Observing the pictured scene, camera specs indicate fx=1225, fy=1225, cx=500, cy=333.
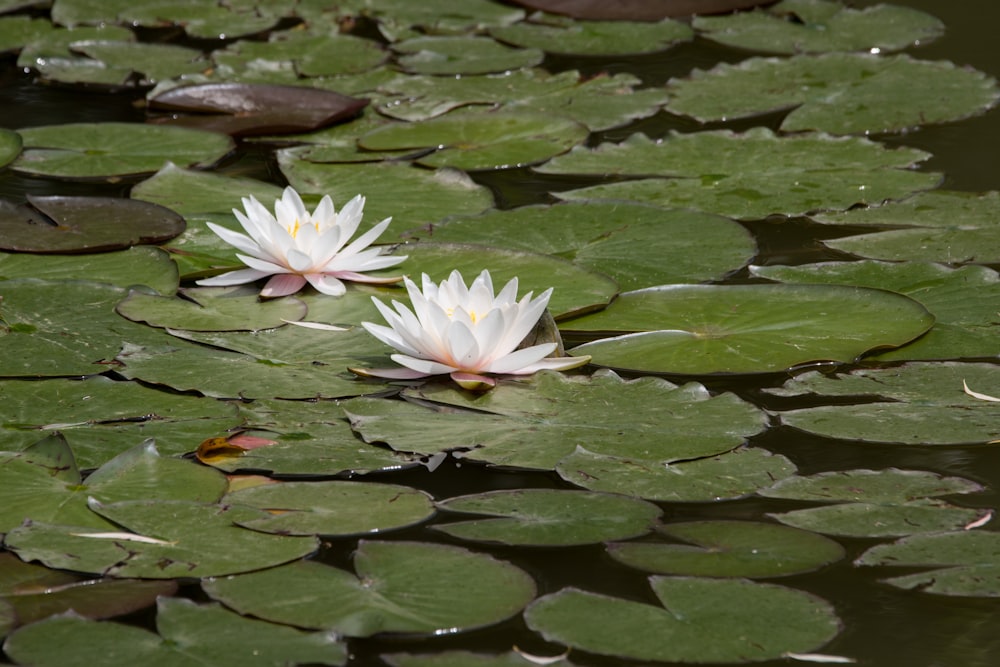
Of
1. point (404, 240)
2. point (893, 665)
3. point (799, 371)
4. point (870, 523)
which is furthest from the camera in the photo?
point (404, 240)

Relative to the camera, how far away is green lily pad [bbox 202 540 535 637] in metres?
1.64

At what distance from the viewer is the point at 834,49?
4633 mm

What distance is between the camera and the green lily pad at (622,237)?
2.85m

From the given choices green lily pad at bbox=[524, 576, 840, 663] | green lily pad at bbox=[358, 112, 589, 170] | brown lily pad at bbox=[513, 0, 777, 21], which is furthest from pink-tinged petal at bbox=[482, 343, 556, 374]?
brown lily pad at bbox=[513, 0, 777, 21]

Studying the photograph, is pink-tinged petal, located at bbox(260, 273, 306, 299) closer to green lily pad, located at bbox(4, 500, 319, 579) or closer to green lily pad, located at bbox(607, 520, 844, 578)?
green lily pad, located at bbox(4, 500, 319, 579)

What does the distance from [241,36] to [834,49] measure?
7.72 feet

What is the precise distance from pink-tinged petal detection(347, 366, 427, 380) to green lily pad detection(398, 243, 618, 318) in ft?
1.27

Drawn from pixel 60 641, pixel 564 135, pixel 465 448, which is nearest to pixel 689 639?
pixel 465 448

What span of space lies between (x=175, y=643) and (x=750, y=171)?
2.33 m

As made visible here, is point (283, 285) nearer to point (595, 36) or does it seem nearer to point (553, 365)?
point (553, 365)

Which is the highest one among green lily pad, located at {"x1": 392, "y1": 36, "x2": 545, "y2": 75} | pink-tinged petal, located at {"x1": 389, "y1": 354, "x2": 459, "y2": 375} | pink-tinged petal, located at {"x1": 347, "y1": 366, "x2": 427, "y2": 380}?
green lily pad, located at {"x1": 392, "y1": 36, "x2": 545, "y2": 75}

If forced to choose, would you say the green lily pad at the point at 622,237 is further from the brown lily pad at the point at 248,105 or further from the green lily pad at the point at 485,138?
the brown lily pad at the point at 248,105

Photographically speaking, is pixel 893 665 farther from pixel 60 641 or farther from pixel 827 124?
pixel 827 124

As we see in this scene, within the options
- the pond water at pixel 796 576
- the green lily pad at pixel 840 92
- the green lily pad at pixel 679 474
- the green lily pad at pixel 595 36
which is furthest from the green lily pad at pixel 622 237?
the green lily pad at pixel 595 36
